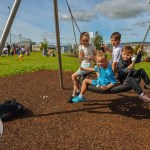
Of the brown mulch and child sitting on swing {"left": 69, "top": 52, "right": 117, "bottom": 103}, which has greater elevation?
child sitting on swing {"left": 69, "top": 52, "right": 117, "bottom": 103}

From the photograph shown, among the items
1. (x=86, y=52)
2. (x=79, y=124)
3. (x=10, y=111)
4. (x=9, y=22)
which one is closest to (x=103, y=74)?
(x=86, y=52)

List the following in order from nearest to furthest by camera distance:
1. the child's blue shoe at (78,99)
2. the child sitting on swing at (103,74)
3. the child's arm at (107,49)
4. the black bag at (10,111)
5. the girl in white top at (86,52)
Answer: the black bag at (10,111)
the child sitting on swing at (103,74)
the child's blue shoe at (78,99)
the girl in white top at (86,52)
the child's arm at (107,49)

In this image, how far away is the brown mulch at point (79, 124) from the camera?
4.36 metres

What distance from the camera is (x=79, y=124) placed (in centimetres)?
527

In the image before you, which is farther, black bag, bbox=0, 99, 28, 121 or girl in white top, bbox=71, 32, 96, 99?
girl in white top, bbox=71, 32, 96, 99

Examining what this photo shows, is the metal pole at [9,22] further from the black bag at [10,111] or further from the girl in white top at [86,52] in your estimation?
the girl in white top at [86,52]

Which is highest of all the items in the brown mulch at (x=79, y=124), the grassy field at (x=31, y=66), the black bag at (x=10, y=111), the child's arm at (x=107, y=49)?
the child's arm at (x=107, y=49)

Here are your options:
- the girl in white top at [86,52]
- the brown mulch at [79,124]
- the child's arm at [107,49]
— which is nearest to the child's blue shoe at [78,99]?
the brown mulch at [79,124]

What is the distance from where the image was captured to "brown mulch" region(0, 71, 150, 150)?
4.36 metres

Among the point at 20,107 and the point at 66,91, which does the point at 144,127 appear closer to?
the point at 20,107

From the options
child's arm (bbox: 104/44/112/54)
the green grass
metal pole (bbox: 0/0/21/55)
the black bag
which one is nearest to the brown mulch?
the black bag

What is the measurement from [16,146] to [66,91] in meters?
4.23

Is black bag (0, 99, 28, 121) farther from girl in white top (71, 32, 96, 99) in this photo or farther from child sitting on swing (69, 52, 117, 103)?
girl in white top (71, 32, 96, 99)

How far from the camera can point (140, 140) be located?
4562mm
